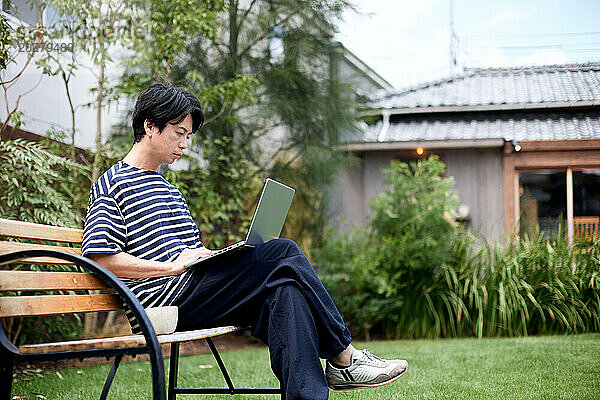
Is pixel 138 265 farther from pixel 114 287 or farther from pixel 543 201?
pixel 543 201

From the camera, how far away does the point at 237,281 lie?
1.74m

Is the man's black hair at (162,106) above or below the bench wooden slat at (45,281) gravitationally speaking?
above

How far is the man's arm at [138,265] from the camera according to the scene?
5.64 ft

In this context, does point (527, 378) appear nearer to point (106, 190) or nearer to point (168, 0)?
point (106, 190)

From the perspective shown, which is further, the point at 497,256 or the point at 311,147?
the point at 311,147

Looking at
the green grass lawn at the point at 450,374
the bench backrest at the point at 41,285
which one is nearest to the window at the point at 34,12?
the green grass lawn at the point at 450,374

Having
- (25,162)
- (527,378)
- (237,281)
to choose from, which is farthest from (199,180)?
(237,281)

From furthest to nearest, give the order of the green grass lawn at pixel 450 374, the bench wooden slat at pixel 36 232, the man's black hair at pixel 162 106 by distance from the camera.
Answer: the green grass lawn at pixel 450 374 → the man's black hair at pixel 162 106 → the bench wooden slat at pixel 36 232

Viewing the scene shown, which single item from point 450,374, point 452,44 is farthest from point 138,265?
point 452,44

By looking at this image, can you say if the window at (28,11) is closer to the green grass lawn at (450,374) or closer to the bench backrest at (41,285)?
the green grass lawn at (450,374)

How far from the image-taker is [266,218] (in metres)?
1.84

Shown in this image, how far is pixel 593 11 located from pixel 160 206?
176 inches

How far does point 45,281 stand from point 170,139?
63 centimetres

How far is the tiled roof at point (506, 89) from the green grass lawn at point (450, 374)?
88.0 inches
